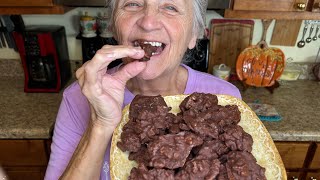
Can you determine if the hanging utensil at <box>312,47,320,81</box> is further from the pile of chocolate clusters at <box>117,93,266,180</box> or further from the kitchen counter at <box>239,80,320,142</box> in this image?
the pile of chocolate clusters at <box>117,93,266,180</box>

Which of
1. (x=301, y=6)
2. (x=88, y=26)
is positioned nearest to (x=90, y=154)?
(x=88, y=26)

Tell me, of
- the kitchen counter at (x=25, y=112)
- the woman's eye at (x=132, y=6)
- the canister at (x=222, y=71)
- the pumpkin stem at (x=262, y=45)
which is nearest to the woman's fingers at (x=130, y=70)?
the woman's eye at (x=132, y=6)

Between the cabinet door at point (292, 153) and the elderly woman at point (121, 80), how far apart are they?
23.8 inches

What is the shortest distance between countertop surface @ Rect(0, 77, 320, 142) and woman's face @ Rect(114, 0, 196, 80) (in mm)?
800

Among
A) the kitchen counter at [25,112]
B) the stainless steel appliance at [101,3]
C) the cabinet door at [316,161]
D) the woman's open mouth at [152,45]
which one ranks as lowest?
the cabinet door at [316,161]

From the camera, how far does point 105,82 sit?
710 millimetres

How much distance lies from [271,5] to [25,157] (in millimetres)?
1560

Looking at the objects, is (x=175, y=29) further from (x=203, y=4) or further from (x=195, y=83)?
(x=195, y=83)

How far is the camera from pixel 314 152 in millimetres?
1470

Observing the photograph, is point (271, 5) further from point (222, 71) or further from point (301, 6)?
point (222, 71)

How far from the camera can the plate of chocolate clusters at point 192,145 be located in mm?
534

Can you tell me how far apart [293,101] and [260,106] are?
266mm

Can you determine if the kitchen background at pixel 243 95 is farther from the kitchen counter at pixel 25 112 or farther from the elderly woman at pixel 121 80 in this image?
the elderly woman at pixel 121 80

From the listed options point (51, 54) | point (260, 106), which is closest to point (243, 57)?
point (260, 106)
